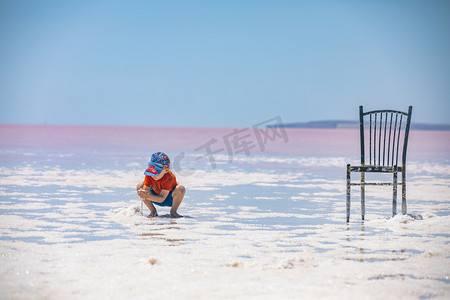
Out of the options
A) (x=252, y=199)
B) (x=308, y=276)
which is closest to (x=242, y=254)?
(x=308, y=276)

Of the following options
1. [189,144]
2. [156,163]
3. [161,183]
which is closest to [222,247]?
[156,163]

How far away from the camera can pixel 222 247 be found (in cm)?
488

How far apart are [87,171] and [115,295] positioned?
9857 millimetres

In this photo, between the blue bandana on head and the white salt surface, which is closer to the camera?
the white salt surface

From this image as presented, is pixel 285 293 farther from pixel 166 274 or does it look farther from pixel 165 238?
pixel 165 238

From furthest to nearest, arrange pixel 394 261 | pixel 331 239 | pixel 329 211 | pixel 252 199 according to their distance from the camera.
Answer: pixel 252 199 < pixel 329 211 < pixel 331 239 < pixel 394 261

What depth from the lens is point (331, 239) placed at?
5.30 meters

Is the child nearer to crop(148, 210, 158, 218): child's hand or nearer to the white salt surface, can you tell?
crop(148, 210, 158, 218): child's hand

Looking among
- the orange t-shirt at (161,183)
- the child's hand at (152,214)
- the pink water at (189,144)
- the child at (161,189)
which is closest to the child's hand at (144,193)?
the child at (161,189)

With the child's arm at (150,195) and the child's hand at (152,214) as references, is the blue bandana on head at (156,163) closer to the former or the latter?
the child's arm at (150,195)

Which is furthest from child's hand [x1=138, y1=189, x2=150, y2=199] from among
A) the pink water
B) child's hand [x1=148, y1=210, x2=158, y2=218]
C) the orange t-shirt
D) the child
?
the pink water

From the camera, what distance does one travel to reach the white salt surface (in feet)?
11.7

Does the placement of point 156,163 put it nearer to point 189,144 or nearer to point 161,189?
point 161,189

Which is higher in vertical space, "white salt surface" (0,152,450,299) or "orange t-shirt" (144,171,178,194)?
"orange t-shirt" (144,171,178,194)
